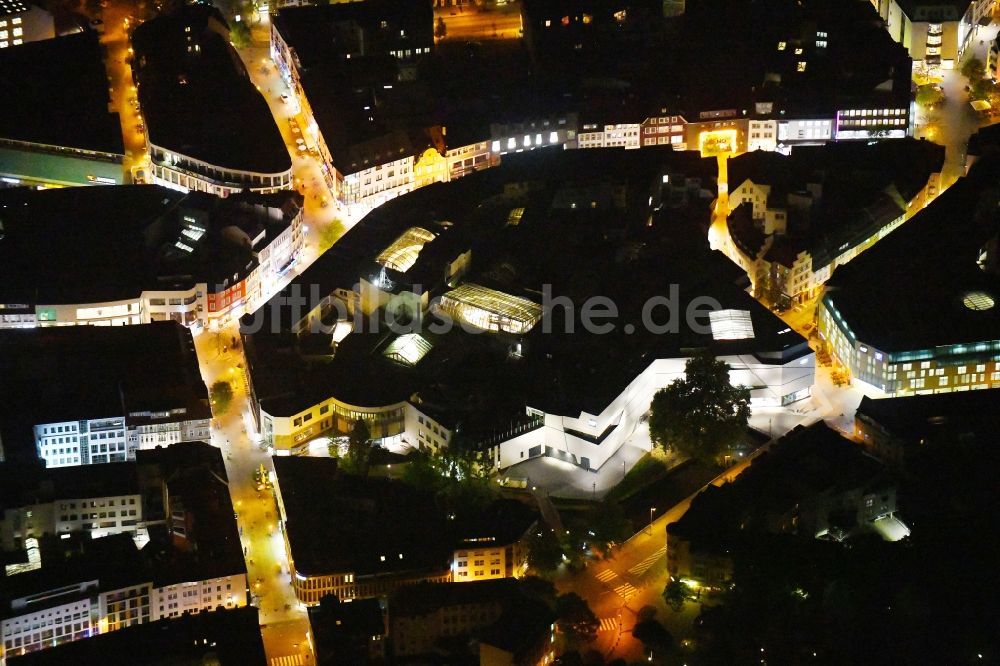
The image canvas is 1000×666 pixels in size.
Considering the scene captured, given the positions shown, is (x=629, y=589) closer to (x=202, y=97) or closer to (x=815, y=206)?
(x=815, y=206)

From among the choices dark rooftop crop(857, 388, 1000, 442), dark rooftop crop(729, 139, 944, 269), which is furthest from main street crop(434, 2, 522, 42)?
dark rooftop crop(857, 388, 1000, 442)

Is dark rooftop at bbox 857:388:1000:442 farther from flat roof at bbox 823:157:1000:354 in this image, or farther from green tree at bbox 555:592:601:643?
green tree at bbox 555:592:601:643

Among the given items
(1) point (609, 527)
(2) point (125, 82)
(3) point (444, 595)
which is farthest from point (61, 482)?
(2) point (125, 82)

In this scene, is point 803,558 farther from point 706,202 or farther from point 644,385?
point 706,202

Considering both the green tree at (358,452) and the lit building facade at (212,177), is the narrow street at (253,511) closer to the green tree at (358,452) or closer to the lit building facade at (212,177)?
the green tree at (358,452)

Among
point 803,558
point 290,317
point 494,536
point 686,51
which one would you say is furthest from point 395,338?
point 686,51

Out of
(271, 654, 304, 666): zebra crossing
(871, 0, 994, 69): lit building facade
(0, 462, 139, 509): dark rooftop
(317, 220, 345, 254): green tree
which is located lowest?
(271, 654, 304, 666): zebra crossing
